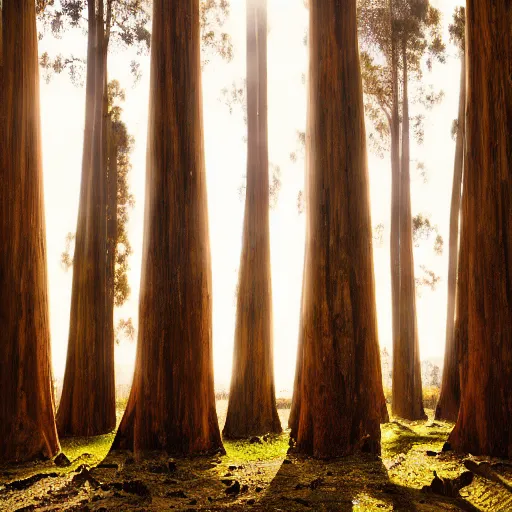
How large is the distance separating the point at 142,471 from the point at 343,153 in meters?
4.14

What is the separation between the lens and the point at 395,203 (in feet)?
48.3

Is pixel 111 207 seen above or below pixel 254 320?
above

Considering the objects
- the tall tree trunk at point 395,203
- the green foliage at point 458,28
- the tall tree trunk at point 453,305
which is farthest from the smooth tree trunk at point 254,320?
the green foliage at point 458,28

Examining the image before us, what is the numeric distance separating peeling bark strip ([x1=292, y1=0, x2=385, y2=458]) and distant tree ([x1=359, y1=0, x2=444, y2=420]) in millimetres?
7557

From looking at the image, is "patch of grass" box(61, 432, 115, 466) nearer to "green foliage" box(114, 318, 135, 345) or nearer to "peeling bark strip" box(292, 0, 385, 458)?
"peeling bark strip" box(292, 0, 385, 458)

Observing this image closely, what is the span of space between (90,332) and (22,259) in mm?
3347

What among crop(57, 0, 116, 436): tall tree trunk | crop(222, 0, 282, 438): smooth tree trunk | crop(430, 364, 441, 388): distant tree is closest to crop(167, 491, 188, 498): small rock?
crop(222, 0, 282, 438): smooth tree trunk

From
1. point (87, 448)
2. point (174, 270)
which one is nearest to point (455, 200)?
point (174, 270)

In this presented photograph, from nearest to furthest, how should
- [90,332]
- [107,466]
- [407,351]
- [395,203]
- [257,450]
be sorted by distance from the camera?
1. [107,466]
2. [257,450]
3. [90,332]
4. [407,351]
5. [395,203]

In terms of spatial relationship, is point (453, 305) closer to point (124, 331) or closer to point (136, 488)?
point (124, 331)

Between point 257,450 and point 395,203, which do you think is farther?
point 395,203

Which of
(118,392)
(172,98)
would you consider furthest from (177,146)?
(118,392)

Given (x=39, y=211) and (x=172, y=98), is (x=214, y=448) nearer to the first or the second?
(x=39, y=211)

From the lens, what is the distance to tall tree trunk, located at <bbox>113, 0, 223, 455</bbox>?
7.02 metres
